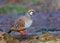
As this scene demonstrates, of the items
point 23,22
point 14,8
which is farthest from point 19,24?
point 14,8

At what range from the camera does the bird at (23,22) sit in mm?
3402

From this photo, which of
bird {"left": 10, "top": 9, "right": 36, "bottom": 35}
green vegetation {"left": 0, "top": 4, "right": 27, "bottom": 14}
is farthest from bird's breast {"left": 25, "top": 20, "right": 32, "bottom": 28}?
green vegetation {"left": 0, "top": 4, "right": 27, "bottom": 14}

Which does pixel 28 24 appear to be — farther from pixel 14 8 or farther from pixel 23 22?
pixel 14 8

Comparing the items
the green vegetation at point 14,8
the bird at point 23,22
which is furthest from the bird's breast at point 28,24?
the green vegetation at point 14,8

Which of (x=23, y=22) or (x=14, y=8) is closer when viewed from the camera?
(x=23, y=22)

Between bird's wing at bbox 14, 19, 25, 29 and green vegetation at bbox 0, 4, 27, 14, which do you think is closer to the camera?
bird's wing at bbox 14, 19, 25, 29

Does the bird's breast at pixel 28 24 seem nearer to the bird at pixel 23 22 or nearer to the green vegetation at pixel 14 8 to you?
the bird at pixel 23 22

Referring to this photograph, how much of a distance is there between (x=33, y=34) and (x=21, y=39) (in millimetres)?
166

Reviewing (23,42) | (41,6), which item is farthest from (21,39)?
(41,6)

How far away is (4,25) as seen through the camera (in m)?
3.44

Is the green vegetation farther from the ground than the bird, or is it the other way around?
the green vegetation

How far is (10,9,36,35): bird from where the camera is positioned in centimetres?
340

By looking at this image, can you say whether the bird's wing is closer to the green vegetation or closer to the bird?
the bird

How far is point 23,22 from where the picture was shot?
3.44m
